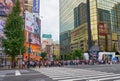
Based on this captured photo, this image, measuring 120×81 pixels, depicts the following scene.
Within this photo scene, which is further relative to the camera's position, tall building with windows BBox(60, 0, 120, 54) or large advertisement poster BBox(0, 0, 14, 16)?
tall building with windows BBox(60, 0, 120, 54)

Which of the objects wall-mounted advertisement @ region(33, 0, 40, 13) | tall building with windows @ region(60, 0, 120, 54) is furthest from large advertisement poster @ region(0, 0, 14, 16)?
tall building with windows @ region(60, 0, 120, 54)

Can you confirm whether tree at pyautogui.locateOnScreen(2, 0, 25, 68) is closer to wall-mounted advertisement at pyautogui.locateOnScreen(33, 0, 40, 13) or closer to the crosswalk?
the crosswalk

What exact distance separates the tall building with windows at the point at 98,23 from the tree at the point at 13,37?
3260 centimetres

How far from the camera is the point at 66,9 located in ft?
375

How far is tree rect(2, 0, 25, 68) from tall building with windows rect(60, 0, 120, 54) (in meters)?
32.6

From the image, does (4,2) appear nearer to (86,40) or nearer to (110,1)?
(86,40)

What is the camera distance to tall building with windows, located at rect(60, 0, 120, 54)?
76.2 m

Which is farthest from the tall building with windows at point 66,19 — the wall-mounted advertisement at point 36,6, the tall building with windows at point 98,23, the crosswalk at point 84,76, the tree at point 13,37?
the crosswalk at point 84,76

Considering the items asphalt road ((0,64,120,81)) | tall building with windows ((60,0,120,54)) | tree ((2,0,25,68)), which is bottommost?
asphalt road ((0,64,120,81))

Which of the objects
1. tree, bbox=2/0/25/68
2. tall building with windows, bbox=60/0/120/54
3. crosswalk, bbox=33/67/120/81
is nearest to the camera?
crosswalk, bbox=33/67/120/81

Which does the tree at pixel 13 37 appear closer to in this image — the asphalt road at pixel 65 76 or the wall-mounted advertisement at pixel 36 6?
the asphalt road at pixel 65 76

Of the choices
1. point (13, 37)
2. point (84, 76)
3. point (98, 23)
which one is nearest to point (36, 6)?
point (98, 23)

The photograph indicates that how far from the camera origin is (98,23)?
76500 mm

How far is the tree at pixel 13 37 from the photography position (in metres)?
40.6
